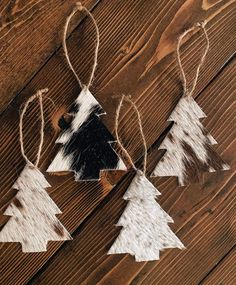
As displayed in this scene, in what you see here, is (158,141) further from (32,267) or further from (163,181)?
(32,267)

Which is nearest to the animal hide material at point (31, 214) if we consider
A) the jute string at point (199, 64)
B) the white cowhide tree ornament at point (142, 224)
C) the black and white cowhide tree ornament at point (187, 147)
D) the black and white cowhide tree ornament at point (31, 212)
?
the black and white cowhide tree ornament at point (31, 212)

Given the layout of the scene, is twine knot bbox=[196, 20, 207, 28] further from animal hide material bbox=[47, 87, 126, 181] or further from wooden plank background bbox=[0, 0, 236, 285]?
animal hide material bbox=[47, 87, 126, 181]

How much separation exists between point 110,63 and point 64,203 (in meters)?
0.40

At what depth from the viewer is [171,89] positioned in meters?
1.32

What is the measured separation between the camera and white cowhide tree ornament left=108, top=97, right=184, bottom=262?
50.1 inches

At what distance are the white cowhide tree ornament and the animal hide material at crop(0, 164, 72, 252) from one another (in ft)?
0.60

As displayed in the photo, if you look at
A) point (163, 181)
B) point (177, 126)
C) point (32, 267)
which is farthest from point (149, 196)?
point (32, 267)

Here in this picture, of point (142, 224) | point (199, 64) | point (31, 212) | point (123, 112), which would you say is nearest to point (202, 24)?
point (199, 64)

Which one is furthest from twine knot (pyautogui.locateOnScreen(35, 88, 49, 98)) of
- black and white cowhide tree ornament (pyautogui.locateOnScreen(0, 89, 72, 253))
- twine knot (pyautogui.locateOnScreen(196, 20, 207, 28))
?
twine knot (pyautogui.locateOnScreen(196, 20, 207, 28))

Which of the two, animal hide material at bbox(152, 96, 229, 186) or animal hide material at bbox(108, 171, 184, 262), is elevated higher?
animal hide material at bbox(152, 96, 229, 186)

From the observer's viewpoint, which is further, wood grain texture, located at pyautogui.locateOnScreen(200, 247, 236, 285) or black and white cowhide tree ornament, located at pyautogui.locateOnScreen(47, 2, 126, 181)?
wood grain texture, located at pyautogui.locateOnScreen(200, 247, 236, 285)

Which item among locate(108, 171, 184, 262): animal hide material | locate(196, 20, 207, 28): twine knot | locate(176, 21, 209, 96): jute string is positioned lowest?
locate(108, 171, 184, 262): animal hide material

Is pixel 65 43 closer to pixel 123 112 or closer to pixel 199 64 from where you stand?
pixel 123 112

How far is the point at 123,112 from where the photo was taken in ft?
4.29
